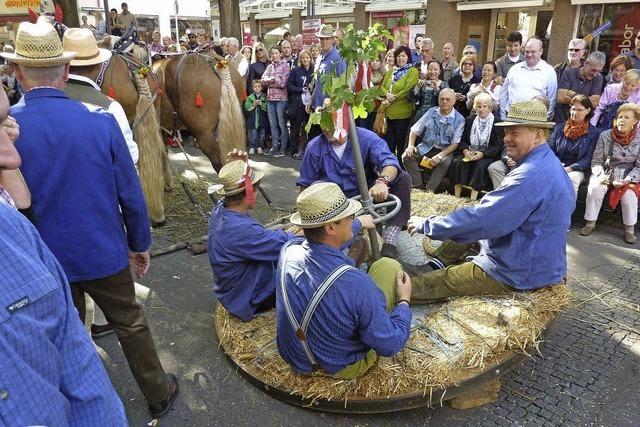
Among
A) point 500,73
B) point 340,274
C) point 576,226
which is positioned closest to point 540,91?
point 500,73

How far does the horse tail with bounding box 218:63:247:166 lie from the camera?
234 inches

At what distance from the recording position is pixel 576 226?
553 centimetres

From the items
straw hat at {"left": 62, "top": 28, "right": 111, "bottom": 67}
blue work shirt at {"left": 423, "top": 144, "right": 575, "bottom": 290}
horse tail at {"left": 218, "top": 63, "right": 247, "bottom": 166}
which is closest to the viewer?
blue work shirt at {"left": 423, "top": 144, "right": 575, "bottom": 290}

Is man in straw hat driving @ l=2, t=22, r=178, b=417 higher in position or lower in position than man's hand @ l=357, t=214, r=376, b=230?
higher

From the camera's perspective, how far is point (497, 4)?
42.1 feet

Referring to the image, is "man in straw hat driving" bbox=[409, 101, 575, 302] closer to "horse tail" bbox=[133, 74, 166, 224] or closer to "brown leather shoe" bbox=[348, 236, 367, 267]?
"brown leather shoe" bbox=[348, 236, 367, 267]

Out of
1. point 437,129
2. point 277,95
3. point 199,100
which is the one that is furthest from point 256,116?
point 437,129

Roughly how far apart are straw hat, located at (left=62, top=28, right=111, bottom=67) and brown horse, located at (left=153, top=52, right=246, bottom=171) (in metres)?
2.50

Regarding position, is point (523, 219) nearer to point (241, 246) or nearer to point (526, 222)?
point (526, 222)

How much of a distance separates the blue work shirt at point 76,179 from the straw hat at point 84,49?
0.97 metres

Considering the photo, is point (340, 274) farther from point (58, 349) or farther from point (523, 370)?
point (523, 370)

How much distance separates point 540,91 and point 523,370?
433 cm

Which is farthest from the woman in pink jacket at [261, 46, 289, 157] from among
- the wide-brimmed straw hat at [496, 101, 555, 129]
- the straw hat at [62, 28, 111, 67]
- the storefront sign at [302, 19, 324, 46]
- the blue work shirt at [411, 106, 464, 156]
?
the wide-brimmed straw hat at [496, 101, 555, 129]

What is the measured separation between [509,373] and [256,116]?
719cm
